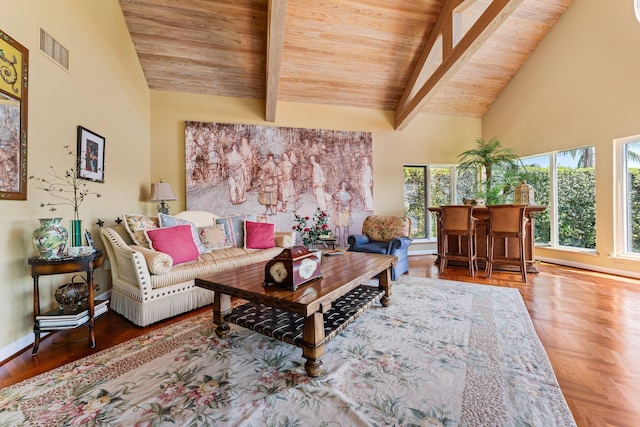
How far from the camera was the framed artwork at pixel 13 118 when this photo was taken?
180cm

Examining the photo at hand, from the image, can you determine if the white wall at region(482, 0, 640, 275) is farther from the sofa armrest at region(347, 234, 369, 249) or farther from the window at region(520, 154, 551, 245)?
the sofa armrest at region(347, 234, 369, 249)

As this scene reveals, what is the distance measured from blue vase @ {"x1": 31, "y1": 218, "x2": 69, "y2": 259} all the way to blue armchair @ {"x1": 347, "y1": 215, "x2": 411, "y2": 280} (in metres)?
3.15

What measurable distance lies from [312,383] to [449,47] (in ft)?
14.3

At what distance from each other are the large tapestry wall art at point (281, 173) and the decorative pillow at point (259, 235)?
93cm

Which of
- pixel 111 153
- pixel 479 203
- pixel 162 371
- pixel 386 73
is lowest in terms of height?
pixel 162 371

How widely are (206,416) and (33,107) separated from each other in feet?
8.58

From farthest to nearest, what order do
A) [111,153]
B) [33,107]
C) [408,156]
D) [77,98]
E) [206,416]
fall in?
[408,156] < [111,153] < [77,98] < [33,107] < [206,416]

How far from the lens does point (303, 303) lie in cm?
146

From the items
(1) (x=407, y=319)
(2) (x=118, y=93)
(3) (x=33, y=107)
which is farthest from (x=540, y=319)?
(2) (x=118, y=93)

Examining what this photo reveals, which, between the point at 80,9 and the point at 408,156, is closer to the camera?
the point at 80,9

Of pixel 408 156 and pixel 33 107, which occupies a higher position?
pixel 408 156

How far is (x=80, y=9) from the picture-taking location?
8.57 ft

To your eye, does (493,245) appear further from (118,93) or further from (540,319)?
(118,93)

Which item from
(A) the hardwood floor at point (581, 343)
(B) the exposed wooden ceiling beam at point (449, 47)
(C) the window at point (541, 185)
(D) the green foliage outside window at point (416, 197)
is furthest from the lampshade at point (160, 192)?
(C) the window at point (541, 185)
